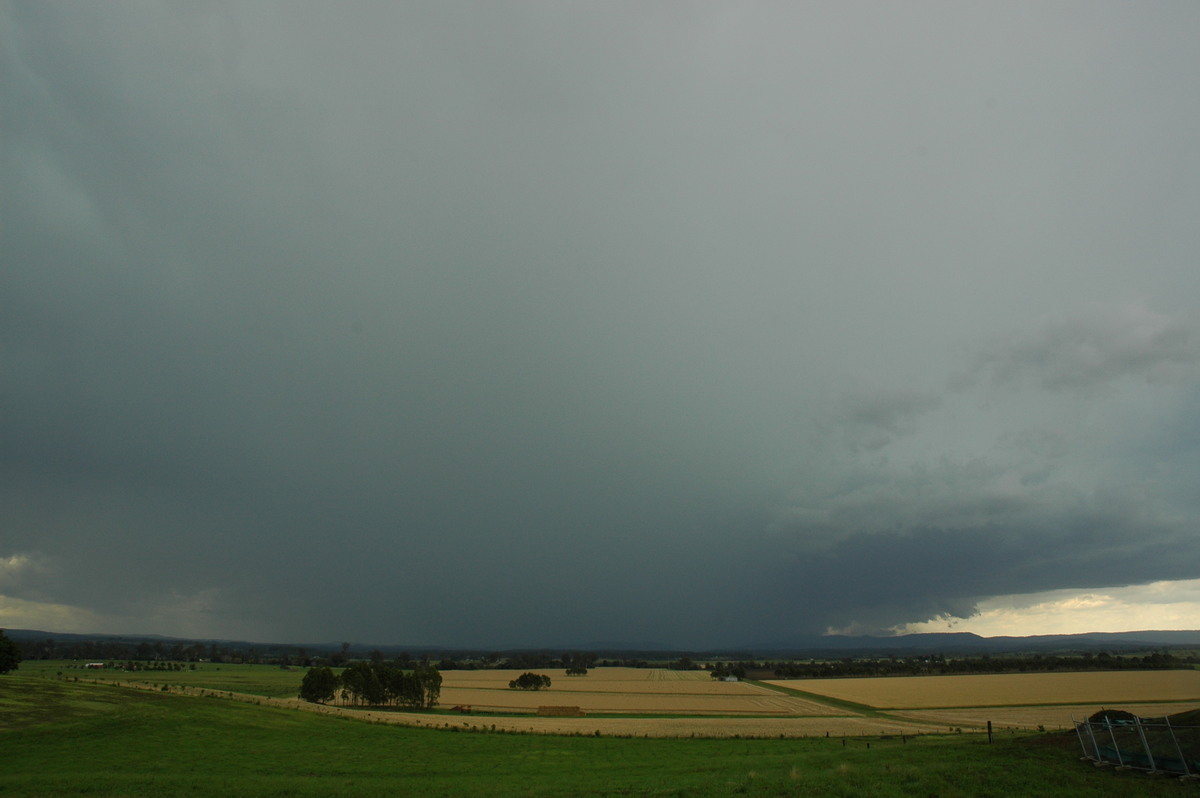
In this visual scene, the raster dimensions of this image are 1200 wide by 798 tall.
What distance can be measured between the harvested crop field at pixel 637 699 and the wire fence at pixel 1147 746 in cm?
8664

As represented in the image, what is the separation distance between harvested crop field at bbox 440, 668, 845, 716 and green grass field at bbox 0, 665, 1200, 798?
1900 inches

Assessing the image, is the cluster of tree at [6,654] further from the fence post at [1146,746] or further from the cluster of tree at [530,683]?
the cluster of tree at [530,683]

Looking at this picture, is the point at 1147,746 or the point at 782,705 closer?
the point at 1147,746

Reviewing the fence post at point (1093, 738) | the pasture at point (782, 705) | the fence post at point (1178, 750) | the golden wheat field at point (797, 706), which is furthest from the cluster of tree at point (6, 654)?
the fence post at point (1178, 750)

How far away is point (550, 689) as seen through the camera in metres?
163

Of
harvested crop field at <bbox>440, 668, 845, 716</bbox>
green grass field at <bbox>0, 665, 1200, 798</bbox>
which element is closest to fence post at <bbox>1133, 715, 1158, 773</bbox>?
green grass field at <bbox>0, 665, 1200, 798</bbox>

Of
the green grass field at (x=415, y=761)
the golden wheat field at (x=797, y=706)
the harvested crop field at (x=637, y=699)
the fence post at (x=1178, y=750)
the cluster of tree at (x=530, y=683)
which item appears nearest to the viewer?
the fence post at (x=1178, y=750)

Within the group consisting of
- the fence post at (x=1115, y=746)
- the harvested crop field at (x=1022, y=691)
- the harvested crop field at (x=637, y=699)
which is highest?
the fence post at (x=1115, y=746)

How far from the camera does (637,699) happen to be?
134750 mm

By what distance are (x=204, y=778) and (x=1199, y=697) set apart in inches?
4734

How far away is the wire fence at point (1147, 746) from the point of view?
2167 centimetres

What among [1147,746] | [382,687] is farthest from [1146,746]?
[382,687]

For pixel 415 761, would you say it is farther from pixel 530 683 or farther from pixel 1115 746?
pixel 530 683

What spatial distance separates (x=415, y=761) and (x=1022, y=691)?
137640 millimetres
